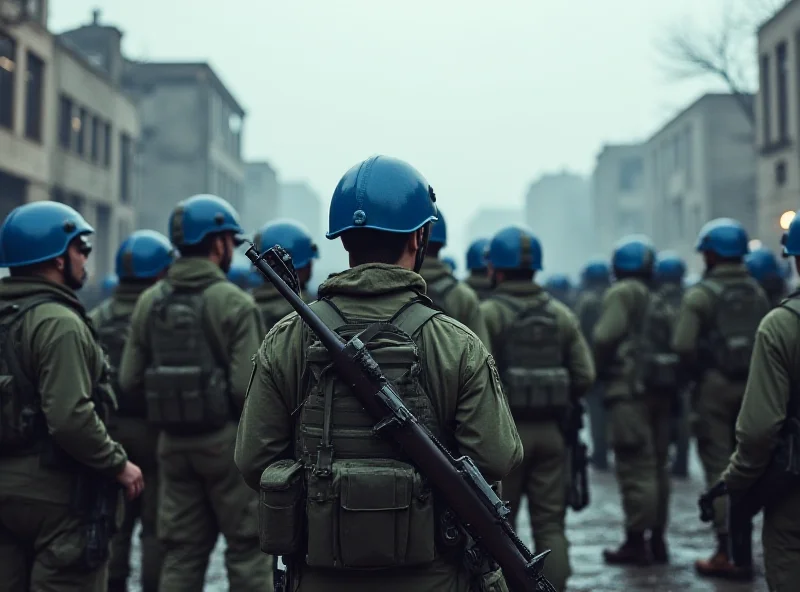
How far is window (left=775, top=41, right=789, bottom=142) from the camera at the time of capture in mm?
28469

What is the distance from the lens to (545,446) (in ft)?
18.0

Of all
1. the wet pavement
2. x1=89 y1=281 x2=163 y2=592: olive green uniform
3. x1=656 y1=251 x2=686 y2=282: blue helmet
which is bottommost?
the wet pavement

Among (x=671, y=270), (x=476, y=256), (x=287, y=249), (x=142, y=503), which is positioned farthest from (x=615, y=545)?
(x=671, y=270)

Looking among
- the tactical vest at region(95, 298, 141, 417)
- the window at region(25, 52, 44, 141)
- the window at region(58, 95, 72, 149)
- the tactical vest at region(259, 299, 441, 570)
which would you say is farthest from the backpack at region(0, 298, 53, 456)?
the window at region(58, 95, 72, 149)

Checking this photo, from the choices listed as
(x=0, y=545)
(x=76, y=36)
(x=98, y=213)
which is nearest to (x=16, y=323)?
(x=0, y=545)

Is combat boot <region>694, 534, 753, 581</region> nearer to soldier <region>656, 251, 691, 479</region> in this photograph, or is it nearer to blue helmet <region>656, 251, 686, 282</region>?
soldier <region>656, 251, 691, 479</region>

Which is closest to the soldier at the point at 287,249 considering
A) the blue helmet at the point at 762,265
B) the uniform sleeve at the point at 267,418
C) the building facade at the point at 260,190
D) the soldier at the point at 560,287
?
the uniform sleeve at the point at 267,418

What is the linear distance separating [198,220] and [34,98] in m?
23.7

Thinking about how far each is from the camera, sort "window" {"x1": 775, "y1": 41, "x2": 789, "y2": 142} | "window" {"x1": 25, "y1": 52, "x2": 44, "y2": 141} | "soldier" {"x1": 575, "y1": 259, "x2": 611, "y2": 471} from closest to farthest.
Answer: "soldier" {"x1": 575, "y1": 259, "x2": 611, "y2": 471} → "window" {"x1": 25, "y1": 52, "x2": 44, "y2": 141} → "window" {"x1": 775, "y1": 41, "x2": 789, "y2": 142}

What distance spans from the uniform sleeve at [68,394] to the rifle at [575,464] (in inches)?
122

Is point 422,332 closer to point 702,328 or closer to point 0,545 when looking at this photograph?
point 0,545

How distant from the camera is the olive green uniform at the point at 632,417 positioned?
6.68m

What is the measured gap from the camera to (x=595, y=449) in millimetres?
11109

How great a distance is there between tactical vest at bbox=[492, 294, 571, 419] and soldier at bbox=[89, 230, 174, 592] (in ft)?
7.56
